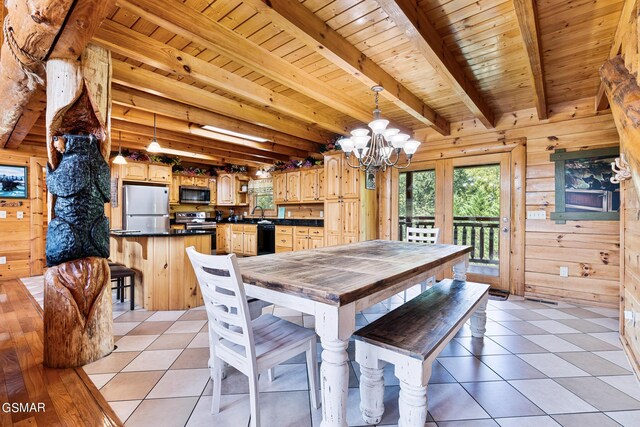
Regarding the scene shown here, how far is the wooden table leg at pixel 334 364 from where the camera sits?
4.01 ft

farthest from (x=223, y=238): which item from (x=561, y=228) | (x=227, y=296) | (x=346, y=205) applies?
(x=561, y=228)

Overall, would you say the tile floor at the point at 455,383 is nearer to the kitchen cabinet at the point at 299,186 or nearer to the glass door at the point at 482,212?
the glass door at the point at 482,212

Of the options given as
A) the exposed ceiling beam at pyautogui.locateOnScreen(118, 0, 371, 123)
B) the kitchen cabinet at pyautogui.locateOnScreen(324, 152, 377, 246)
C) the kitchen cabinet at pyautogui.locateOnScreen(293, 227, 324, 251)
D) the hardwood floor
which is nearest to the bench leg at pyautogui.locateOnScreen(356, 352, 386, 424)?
the hardwood floor

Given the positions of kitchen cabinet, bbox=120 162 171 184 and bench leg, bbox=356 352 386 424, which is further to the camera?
kitchen cabinet, bbox=120 162 171 184

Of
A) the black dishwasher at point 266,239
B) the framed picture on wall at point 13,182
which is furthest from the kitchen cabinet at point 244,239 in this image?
the framed picture on wall at point 13,182

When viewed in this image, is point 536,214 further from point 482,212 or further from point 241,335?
point 241,335

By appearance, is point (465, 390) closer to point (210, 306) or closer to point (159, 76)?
point (210, 306)

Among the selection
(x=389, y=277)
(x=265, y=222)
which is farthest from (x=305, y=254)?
(x=265, y=222)

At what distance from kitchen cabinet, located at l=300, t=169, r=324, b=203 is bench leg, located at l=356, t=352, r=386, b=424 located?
439cm

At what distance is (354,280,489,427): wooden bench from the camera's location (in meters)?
1.26

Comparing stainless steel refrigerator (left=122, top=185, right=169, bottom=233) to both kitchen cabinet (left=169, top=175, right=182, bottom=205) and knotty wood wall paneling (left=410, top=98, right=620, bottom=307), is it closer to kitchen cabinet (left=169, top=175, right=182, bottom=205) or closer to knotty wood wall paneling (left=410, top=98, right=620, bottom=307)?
kitchen cabinet (left=169, top=175, right=182, bottom=205)

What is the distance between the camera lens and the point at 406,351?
4.27 feet

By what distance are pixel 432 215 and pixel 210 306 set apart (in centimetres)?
379

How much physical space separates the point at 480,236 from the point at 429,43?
3021 mm
